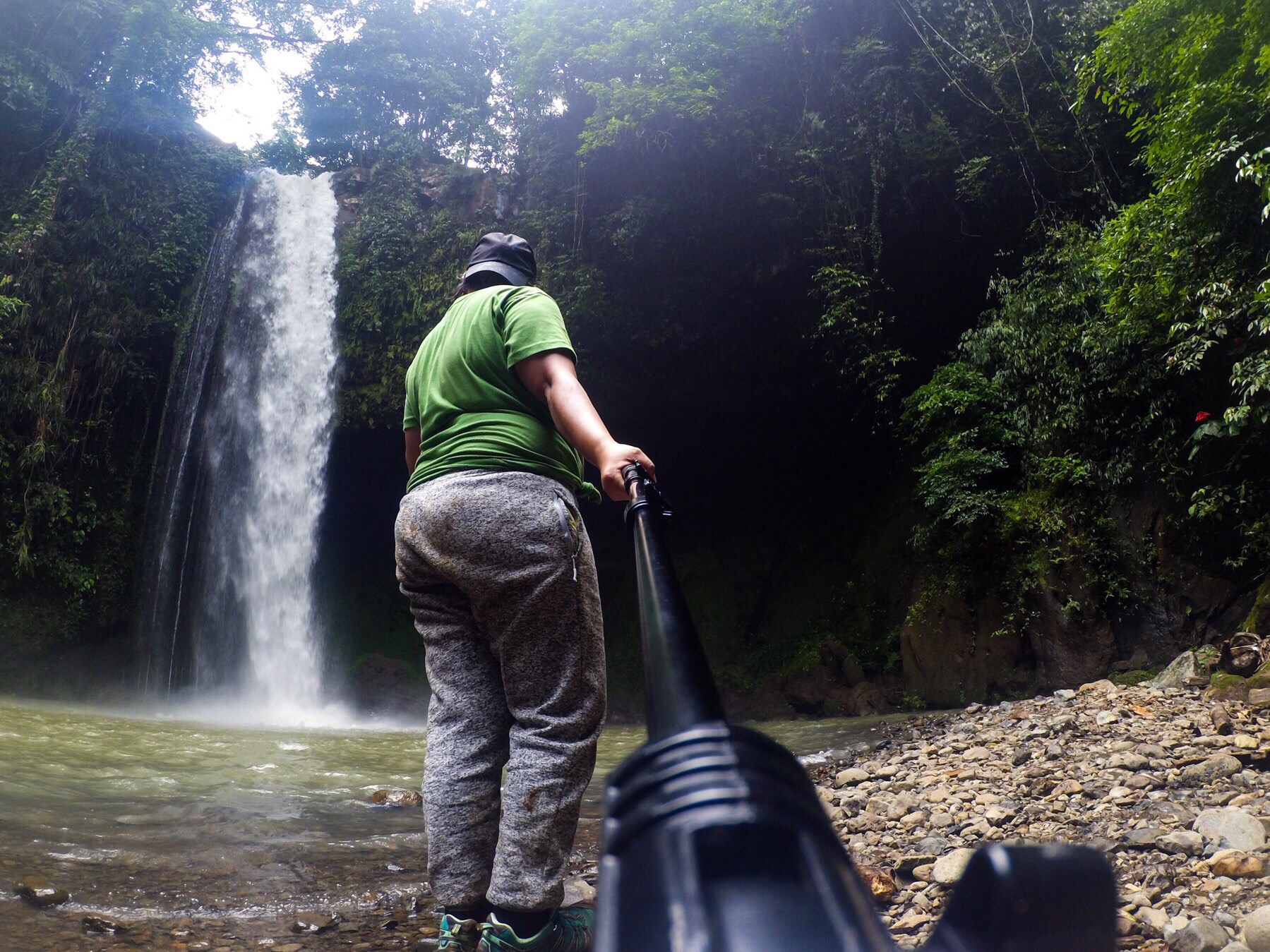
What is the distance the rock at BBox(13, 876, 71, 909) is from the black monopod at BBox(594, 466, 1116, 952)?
2228 millimetres

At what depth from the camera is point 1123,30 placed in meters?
6.24

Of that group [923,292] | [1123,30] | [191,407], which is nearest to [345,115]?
[191,407]

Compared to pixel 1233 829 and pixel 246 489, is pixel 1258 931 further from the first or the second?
pixel 246 489

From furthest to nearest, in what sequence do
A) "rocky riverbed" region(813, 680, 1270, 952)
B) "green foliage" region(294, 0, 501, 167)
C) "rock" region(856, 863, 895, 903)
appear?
"green foliage" region(294, 0, 501, 167), "rock" region(856, 863, 895, 903), "rocky riverbed" region(813, 680, 1270, 952)

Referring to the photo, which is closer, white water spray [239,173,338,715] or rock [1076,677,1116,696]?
rock [1076,677,1116,696]

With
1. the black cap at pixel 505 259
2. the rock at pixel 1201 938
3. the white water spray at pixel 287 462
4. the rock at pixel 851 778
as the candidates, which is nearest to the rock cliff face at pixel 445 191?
the white water spray at pixel 287 462

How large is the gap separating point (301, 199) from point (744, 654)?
9674 millimetres

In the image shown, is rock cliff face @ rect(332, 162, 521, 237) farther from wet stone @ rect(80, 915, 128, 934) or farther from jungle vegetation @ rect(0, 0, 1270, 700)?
wet stone @ rect(80, 915, 128, 934)

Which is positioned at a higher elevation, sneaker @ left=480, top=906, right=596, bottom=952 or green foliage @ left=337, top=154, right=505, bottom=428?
green foliage @ left=337, top=154, right=505, bottom=428

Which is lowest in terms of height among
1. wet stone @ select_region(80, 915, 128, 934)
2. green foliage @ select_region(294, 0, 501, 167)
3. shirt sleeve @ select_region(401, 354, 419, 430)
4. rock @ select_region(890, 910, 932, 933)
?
rock @ select_region(890, 910, 932, 933)

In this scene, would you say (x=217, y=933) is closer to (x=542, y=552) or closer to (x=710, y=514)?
(x=542, y=552)

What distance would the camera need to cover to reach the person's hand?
1.23 metres

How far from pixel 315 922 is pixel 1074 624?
6.87 meters

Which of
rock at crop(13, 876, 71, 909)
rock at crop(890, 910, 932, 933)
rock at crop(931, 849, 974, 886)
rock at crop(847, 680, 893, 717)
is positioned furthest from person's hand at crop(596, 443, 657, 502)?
rock at crop(847, 680, 893, 717)
